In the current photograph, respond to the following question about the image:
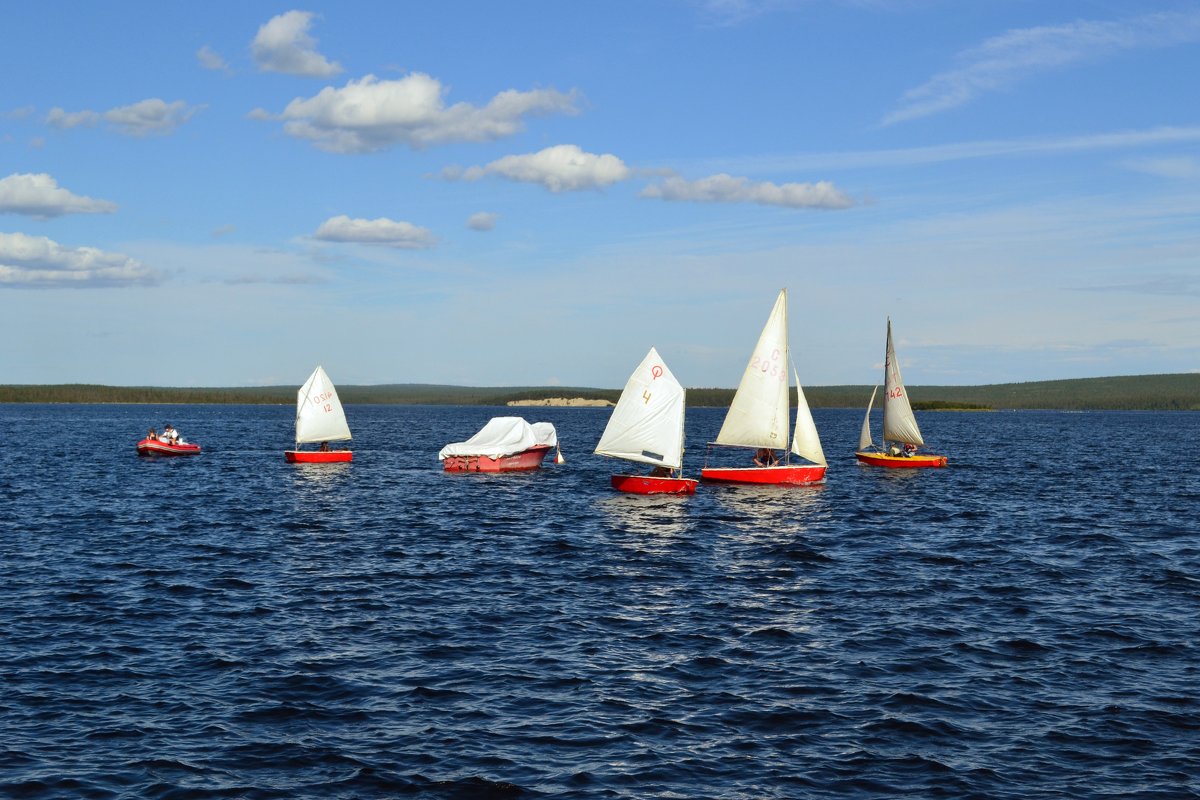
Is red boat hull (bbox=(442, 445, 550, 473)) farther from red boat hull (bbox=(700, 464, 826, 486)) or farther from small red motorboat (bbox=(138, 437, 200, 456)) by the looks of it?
small red motorboat (bbox=(138, 437, 200, 456))

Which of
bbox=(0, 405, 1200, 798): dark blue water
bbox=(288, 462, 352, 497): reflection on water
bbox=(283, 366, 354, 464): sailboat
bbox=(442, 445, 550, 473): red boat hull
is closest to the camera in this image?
bbox=(0, 405, 1200, 798): dark blue water

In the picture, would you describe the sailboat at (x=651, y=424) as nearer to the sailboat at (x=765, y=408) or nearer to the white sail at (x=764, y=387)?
the sailboat at (x=765, y=408)

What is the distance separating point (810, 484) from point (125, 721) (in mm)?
56776

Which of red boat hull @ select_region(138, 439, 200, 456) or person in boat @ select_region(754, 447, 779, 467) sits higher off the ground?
person in boat @ select_region(754, 447, 779, 467)

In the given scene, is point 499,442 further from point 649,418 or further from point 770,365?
point 770,365

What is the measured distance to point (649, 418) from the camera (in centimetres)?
6166

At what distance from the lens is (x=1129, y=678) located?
80.5ft

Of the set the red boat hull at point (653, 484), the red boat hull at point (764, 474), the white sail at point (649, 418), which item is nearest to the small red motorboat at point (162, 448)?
the red boat hull at point (653, 484)

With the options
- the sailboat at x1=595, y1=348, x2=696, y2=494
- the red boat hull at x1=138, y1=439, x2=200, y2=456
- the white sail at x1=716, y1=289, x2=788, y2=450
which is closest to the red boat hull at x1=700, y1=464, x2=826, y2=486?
the white sail at x1=716, y1=289, x2=788, y2=450

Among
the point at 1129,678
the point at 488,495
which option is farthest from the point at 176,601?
the point at 488,495

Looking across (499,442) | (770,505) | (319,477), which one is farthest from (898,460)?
(319,477)

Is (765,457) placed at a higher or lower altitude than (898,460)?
higher

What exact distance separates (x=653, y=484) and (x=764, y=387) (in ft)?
34.0

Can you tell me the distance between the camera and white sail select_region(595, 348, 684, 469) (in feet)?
201
